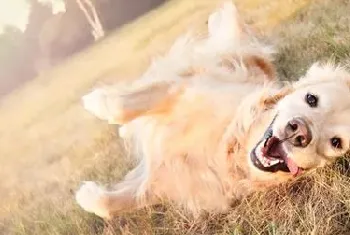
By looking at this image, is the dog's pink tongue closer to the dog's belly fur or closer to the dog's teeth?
the dog's teeth

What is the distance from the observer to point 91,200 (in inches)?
59.2

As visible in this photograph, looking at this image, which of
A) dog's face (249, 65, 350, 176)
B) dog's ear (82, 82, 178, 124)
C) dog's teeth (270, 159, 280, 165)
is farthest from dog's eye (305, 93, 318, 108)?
dog's ear (82, 82, 178, 124)

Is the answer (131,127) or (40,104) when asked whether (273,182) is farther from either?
(40,104)

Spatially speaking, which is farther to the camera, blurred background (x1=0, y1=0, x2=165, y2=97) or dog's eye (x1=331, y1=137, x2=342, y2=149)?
blurred background (x1=0, y1=0, x2=165, y2=97)

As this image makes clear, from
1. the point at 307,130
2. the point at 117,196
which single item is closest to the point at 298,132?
the point at 307,130

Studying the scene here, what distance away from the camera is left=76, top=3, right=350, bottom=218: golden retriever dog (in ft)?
4.40

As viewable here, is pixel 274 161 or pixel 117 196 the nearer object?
pixel 274 161

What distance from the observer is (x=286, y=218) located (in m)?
1.36

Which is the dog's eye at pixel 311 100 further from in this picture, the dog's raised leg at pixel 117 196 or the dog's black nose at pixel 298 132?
the dog's raised leg at pixel 117 196

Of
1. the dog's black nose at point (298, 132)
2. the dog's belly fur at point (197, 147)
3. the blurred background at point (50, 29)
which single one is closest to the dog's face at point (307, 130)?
the dog's black nose at point (298, 132)

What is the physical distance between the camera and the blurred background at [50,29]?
5.00ft

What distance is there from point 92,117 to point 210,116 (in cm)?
21

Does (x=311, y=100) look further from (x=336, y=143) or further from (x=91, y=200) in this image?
(x=91, y=200)

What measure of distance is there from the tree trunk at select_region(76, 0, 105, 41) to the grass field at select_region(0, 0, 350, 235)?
18 millimetres
